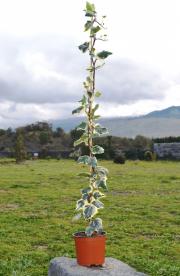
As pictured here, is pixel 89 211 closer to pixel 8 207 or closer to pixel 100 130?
pixel 100 130

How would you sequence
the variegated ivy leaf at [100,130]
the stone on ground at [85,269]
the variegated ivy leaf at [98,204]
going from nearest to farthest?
the stone on ground at [85,269]
the variegated ivy leaf at [98,204]
the variegated ivy leaf at [100,130]

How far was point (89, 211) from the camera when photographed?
7801 mm

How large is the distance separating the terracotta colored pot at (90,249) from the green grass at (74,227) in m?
1.12

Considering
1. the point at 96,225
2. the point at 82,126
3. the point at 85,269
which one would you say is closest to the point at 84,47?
the point at 82,126

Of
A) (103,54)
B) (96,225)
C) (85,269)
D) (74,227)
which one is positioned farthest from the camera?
(74,227)

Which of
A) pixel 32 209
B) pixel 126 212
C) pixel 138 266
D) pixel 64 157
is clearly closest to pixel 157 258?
pixel 138 266

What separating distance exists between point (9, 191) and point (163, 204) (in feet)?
30.0

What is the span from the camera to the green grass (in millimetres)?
10966

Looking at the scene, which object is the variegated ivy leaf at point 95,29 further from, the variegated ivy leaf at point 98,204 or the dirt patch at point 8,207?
the dirt patch at point 8,207

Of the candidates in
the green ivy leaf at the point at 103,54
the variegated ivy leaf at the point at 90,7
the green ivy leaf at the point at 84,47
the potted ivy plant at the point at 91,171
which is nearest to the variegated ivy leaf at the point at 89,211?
the potted ivy plant at the point at 91,171

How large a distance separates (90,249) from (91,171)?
130 cm

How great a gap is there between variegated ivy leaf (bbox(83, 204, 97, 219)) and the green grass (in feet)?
2.12

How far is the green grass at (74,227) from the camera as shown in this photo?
1097 cm

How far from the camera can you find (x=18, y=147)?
207ft
